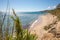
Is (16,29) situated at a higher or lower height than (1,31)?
higher

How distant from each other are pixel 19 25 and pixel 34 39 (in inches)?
4.6

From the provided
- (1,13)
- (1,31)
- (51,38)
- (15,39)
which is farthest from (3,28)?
(51,38)

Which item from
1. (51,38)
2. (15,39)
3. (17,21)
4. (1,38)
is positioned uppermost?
(17,21)

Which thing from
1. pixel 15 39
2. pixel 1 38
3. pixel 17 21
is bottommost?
pixel 1 38

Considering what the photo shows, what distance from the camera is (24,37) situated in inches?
36.8

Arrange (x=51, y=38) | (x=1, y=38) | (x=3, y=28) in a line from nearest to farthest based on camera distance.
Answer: (x=1, y=38), (x=3, y=28), (x=51, y=38)

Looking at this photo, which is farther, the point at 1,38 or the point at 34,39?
the point at 1,38

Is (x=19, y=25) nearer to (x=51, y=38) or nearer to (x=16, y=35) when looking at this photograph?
→ (x=16, y=35)

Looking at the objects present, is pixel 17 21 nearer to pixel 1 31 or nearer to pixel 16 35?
pixel 16 35

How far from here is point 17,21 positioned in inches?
35.5

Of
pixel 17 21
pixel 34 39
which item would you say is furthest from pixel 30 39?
pixel 17 21

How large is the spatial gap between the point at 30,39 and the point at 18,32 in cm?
8


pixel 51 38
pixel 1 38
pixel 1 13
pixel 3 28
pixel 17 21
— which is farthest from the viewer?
pixel 51 38

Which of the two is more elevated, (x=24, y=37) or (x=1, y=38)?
(x=24, y=37)
